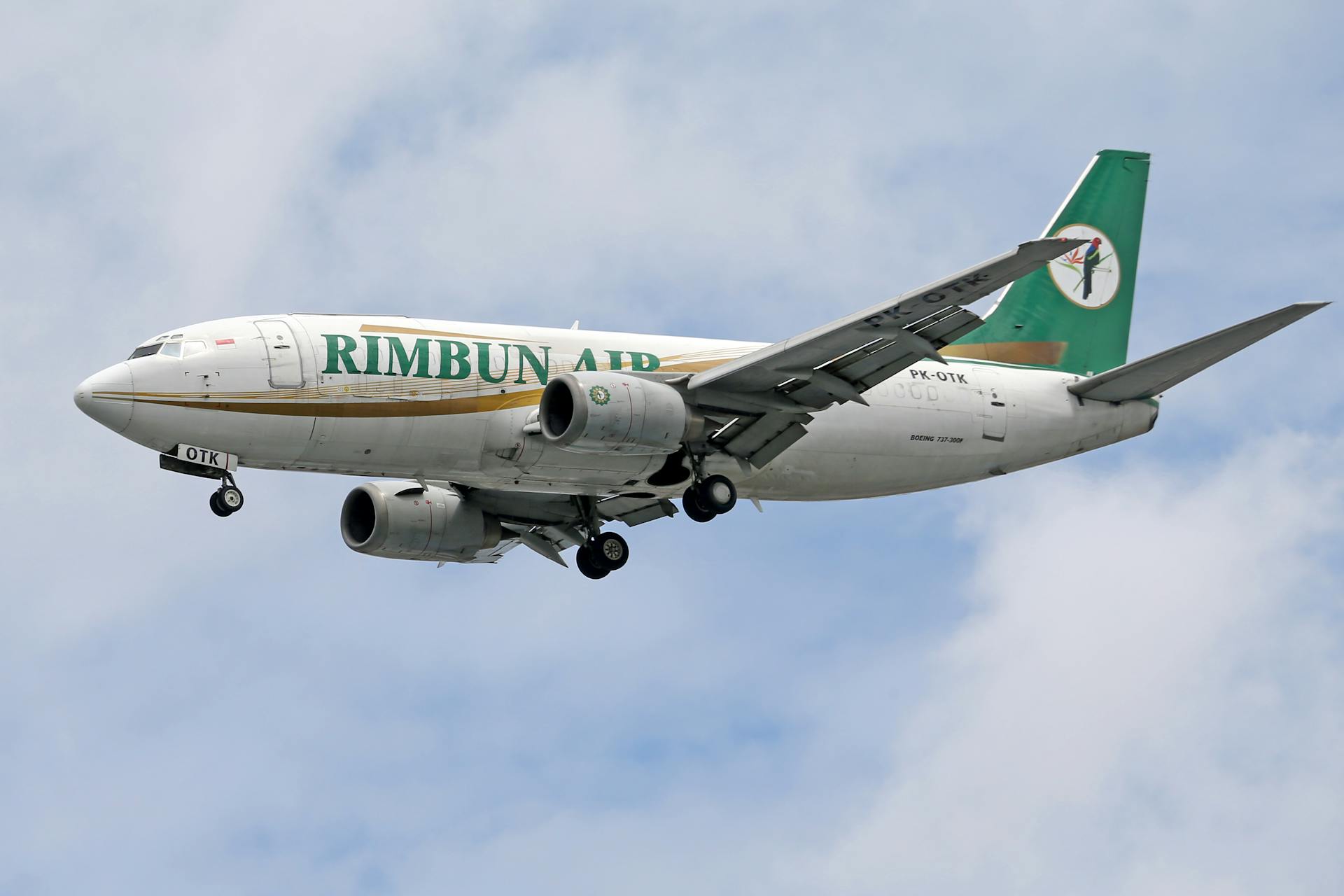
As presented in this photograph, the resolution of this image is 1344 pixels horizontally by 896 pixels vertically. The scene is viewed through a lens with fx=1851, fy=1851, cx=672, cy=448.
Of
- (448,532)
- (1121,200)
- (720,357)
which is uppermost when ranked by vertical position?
(1121,200)

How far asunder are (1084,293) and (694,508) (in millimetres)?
12953

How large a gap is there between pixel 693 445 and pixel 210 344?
9809 mm

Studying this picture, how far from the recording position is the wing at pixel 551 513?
138 ft

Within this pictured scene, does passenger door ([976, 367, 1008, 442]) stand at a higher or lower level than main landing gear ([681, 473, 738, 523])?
higher

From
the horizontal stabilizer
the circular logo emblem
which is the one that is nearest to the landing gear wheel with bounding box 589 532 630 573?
the horizontal stabilizer

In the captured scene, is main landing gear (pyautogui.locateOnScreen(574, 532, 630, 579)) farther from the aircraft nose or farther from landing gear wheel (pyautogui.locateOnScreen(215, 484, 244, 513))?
the aircraft nose

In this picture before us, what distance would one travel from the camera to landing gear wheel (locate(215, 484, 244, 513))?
34.8 metres

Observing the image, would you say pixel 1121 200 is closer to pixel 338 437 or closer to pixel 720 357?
pixel 720 357

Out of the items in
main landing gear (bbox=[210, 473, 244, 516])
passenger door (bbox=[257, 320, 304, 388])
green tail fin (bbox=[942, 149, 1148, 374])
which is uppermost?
green tail fin (bbox=[942, 149, 1148, 374])

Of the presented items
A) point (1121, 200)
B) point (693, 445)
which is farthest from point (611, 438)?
point (1121, 200)

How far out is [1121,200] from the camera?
46438 mm

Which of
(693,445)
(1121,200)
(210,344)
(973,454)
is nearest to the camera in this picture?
(210,344)

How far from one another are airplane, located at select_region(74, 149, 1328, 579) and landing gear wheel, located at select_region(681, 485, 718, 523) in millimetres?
52

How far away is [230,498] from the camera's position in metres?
34.9
